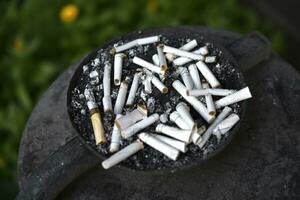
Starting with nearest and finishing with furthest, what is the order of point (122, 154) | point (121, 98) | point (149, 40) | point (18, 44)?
point (122, 154) → point (121, 98) → point (149, 40) → point (18, 44)

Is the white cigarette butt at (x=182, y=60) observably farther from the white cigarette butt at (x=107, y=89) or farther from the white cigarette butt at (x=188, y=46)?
the white cigarette butt at (x=107, y=89)

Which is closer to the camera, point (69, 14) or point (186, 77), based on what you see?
point (186, 77)

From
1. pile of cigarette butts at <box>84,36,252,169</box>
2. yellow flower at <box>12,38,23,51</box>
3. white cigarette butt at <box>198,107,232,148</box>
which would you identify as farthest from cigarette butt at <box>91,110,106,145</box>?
yellow flower at <box>12,38,23,51</box>

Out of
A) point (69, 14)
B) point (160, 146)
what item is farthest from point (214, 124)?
point (69, 14)

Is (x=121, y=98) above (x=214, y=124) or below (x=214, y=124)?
above

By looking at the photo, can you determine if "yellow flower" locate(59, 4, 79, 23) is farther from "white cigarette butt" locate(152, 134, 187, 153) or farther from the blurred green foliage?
"white cigarette butt" locate(152, 134, 187, 153)

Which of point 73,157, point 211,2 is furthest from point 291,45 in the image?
point 73,157

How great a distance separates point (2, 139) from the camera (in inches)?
76.2

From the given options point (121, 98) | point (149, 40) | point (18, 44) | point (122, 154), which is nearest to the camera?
point (122, 154)

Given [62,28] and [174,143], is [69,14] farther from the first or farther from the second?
[174,143]

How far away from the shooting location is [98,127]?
0.95 m

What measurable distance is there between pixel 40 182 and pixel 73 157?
0.10 m

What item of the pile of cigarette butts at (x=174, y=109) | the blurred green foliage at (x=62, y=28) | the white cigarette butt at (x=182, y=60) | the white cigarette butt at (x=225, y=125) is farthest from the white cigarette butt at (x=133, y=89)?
the blurred green foliage at (x=62, y=28)

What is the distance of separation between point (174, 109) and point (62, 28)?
4.18 ft
